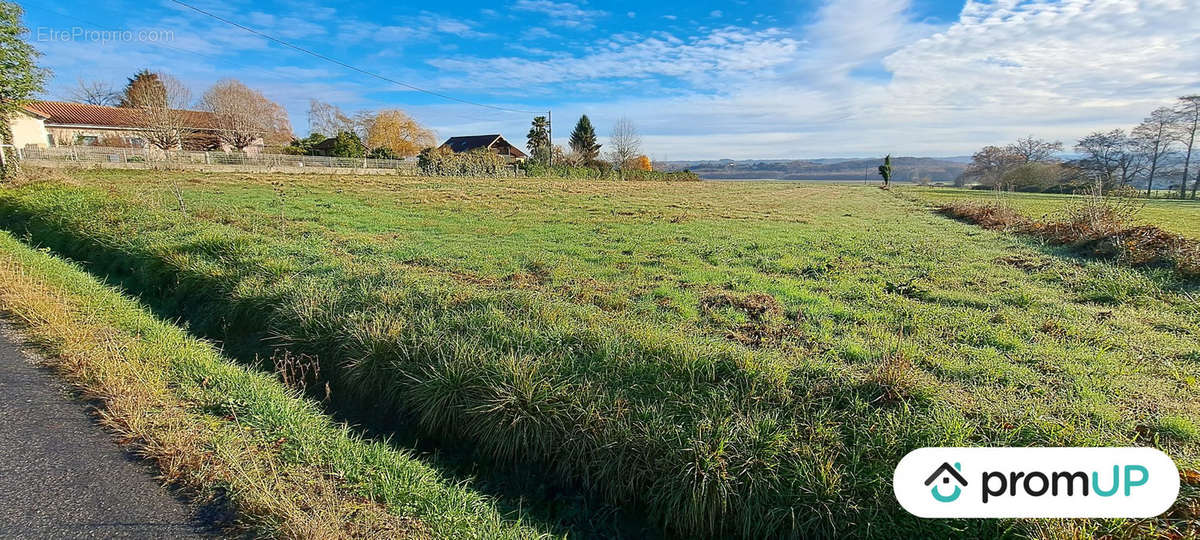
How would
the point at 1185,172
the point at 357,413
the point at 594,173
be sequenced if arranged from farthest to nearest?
the point at 594,173 → the point at 1185,172 → the point at 357,413

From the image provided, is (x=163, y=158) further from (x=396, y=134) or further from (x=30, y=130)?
(x=396, y=134)

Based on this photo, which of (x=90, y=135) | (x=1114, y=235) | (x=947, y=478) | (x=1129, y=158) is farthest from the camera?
(x=1129, y=158)

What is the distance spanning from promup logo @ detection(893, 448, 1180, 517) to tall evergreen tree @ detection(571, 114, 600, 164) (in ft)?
205

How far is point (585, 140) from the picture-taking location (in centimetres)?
6391

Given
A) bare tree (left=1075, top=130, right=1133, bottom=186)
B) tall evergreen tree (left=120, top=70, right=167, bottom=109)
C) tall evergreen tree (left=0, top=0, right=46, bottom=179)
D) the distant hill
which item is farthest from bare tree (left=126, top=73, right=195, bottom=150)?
the distant hill

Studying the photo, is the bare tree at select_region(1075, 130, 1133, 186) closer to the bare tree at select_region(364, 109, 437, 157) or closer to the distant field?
the distant field

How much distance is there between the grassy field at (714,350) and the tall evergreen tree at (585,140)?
186 feet

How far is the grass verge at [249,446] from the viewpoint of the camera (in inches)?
99.6

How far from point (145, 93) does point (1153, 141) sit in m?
94.2

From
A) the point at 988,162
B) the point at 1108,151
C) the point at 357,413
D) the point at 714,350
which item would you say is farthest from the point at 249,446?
the point at 988,162

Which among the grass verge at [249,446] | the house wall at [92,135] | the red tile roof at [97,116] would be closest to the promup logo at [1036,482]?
the grass verge at [249,446]

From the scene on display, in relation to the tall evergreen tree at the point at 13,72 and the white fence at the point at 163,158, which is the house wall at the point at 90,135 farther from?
the tall evergreen tree at the point at 13,72

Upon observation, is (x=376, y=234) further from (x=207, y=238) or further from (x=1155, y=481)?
(x=1155, y=481)

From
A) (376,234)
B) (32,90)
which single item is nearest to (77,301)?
(376,234)
